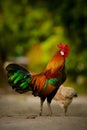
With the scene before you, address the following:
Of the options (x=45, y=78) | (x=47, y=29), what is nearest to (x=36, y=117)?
(x=45, y=78)

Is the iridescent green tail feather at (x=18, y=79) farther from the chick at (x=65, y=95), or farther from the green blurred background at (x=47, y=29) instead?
the green blurred background at (x=47, y=29)

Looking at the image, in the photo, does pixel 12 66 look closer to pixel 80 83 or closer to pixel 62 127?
pixel 62 127

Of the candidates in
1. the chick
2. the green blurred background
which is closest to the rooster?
the chick

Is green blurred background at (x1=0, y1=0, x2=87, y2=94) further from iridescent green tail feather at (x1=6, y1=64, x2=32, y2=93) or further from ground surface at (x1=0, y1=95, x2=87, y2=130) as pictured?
iridescent green tail feather at (x1=6, y1=64, x2=32, y2=93)

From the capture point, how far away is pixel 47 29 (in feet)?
71.8

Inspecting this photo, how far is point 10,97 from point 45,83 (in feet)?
18.5

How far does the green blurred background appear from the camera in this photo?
21.3 m

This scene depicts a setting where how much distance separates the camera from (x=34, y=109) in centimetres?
1206

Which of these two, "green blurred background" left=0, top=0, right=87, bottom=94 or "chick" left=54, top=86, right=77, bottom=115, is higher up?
"chick" left=54, top=86, right=77, bottom=115

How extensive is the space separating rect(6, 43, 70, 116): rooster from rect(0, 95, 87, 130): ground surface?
48 centimetres

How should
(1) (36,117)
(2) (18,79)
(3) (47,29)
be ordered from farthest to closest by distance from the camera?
(3) (47,29), (1) (36,117), (2) (18,79)

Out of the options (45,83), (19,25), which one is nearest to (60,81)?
(45,83)

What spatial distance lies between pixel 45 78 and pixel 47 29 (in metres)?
11.9

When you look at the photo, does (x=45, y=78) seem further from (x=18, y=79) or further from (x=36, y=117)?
(x=36, y=117)
